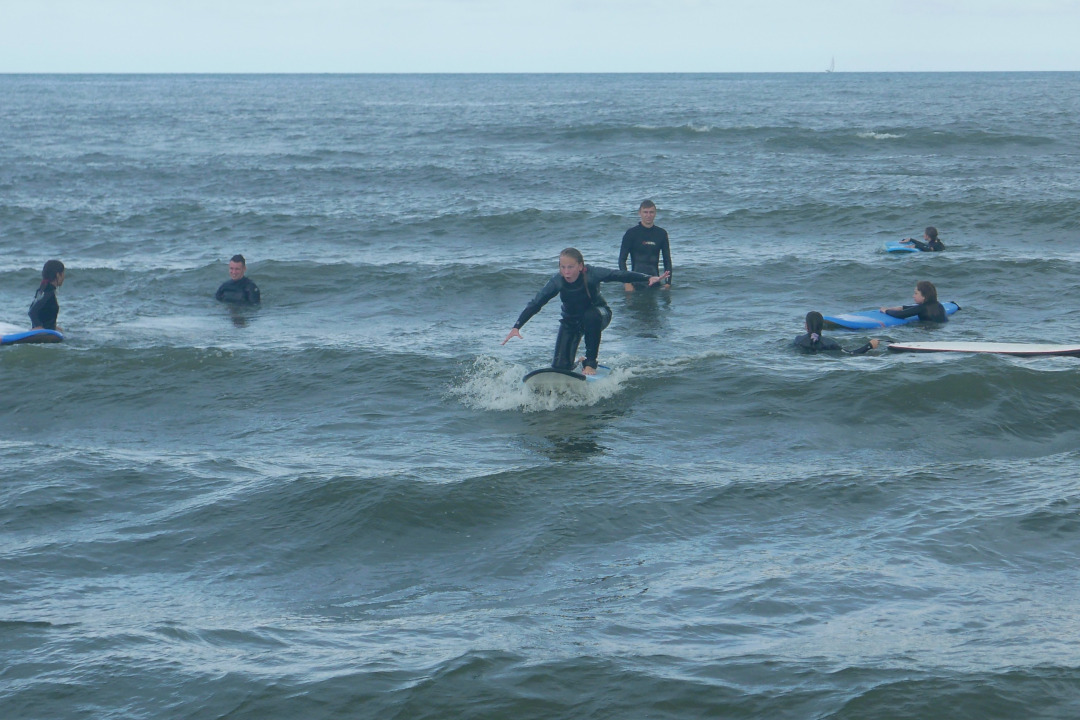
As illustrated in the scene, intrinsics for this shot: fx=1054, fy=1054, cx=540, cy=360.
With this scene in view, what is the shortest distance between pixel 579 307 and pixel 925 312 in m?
6.46

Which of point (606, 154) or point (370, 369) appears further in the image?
point (606, 154)

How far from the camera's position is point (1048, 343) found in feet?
48.2

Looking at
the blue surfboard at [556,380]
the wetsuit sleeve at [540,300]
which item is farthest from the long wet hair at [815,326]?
the wetsuit sleeve at [540,300]

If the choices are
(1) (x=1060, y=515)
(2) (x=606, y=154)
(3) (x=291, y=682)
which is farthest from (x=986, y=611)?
(2) (x=606, y=154)

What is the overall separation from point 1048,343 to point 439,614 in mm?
10866

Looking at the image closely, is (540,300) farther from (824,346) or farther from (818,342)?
(824,346)

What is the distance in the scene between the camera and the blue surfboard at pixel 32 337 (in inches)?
575

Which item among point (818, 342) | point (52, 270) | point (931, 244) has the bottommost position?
point (818, 342)

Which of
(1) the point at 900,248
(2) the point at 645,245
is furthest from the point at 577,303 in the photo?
(1) the point at 900,248

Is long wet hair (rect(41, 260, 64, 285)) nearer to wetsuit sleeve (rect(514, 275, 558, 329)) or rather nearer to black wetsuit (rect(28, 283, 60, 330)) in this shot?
black wetsuit (rect(28, 283, 60, 330))

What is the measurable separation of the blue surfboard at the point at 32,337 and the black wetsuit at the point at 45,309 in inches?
6.5

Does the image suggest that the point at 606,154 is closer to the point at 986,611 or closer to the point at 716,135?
the point at 716,135

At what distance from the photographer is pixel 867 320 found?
51.4 ft

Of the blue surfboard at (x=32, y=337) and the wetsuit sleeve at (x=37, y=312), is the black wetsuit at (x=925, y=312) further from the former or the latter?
the wetsuit sleeve at (x=37, y=312)
